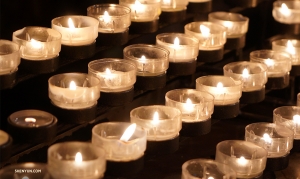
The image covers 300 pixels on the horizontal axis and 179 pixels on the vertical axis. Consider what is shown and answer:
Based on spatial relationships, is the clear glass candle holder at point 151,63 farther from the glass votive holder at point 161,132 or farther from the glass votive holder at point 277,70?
the glass votive holder at point 277,70

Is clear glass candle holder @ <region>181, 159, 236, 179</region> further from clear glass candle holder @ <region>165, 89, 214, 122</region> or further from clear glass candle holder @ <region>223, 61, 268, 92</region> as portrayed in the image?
clear glass candle holder @ <region>223, 61, 268, 92</region>

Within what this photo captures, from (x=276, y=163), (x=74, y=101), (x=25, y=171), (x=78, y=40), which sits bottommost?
(x=276, y=163)

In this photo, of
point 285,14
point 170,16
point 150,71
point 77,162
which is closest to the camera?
point 77,162

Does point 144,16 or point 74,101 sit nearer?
point 74,101

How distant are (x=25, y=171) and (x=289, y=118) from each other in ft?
2.81

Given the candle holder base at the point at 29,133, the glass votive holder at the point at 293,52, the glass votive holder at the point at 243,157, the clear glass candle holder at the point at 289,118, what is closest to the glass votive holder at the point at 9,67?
the candle holder base at the point at 29,133

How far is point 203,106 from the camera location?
183 cm

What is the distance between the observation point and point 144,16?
2.05 m

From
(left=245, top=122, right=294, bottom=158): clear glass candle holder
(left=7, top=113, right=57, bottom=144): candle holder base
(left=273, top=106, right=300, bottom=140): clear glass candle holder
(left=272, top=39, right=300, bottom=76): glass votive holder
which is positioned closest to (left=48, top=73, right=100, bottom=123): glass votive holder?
(left=7, top=113, right=57, bottom=144): candle holder base

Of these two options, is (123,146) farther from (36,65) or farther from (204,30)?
(204,30)

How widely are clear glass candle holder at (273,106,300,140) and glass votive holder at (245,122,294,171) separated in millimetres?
48

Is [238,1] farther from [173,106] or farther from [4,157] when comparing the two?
[4,157]

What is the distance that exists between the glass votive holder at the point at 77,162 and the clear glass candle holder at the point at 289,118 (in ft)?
2.16

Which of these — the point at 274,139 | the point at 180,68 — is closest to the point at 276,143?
the point at 274,139
